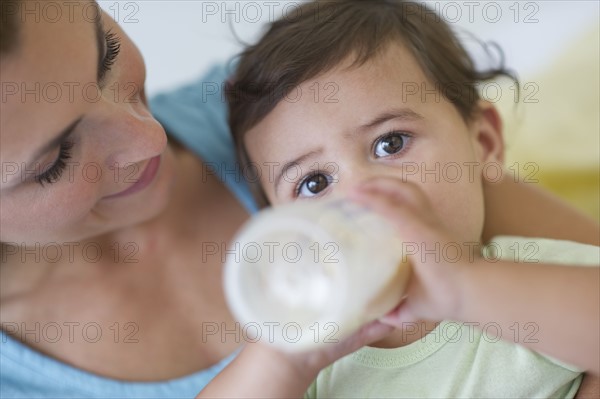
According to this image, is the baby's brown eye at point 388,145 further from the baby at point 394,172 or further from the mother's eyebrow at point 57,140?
the mother's eyebrow at point 57,140

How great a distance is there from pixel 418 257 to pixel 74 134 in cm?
43

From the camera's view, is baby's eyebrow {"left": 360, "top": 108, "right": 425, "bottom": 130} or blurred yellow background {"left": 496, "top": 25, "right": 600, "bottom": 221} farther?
blurred yellow background {"left": 496, "top": 25, "right": 600, "bottom": 221}

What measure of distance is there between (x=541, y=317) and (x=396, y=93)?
36 centimetres

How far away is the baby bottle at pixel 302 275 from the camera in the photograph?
60 cm

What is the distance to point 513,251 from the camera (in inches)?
41.9

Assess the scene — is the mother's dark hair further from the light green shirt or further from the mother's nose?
the light green shirt

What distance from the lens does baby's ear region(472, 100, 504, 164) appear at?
1099 mm

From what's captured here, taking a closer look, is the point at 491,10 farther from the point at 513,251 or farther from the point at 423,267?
the point at 423,267

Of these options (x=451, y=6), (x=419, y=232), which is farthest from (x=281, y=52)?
(x=451, y=6)

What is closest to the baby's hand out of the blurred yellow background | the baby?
the baby

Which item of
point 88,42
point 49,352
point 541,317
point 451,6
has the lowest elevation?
point 49,352

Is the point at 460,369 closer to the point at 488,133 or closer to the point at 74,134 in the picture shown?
the point at 488,133

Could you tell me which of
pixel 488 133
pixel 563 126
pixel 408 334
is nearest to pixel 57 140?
pixel 408 334

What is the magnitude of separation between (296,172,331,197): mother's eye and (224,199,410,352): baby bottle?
1.02 feet
